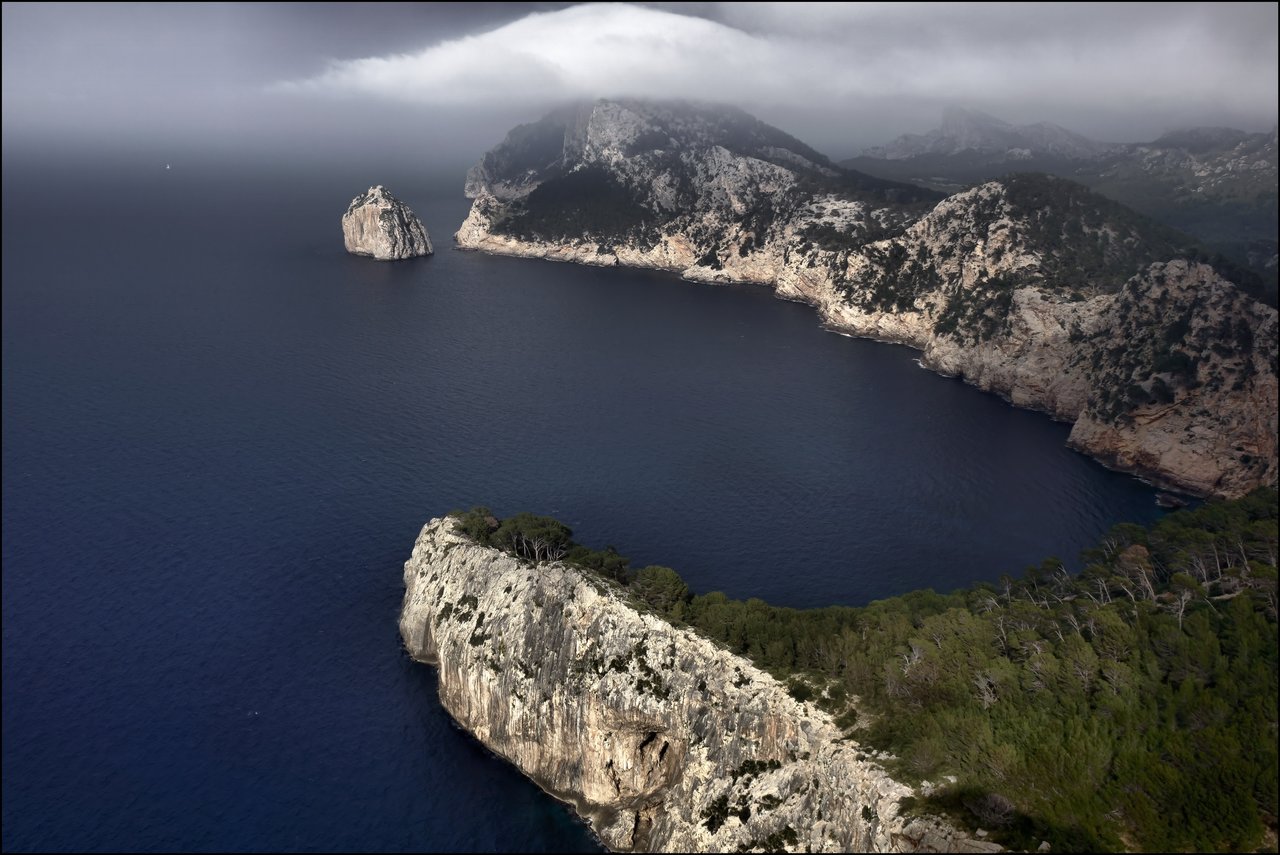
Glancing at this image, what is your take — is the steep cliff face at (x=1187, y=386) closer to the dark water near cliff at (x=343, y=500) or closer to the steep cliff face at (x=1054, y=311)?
the steep cliff face at (x=1054, y=311)

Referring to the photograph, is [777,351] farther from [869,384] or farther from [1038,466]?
[1038,466]

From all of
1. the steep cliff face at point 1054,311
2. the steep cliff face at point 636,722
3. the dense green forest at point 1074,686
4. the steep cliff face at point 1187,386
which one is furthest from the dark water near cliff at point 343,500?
the dense green forest at point 1074,686

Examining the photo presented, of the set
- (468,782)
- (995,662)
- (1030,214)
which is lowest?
(468,782)

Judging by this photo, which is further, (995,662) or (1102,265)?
(1102,265)

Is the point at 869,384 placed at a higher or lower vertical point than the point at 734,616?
lower

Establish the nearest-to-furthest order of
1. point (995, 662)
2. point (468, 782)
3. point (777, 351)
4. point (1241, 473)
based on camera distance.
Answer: point (995, 662), point (468, 782), point (1241, 473), point (777, 351)

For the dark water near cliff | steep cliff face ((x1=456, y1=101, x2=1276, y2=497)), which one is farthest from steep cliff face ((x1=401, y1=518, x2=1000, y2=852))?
steep cliff face ((x1=456, y1=101, x2=1276, y2=497))

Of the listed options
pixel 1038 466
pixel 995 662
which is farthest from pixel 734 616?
pixel 1038 466

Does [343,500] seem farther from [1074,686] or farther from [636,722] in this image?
[1074,686]
